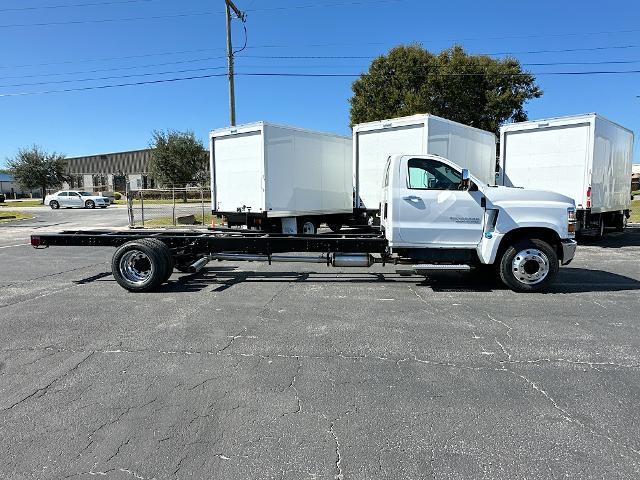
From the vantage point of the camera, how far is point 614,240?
14.3m

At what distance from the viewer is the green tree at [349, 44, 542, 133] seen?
2856cm

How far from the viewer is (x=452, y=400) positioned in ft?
11.6

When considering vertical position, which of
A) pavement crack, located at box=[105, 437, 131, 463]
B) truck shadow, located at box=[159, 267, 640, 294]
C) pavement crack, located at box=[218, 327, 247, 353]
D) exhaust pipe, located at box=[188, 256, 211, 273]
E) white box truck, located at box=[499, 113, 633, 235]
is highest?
white box truck, located at box=[499, 113, 633, 235]

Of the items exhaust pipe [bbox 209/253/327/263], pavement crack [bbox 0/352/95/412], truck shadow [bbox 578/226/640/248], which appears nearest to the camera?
pavement crack [bbox 0/352/95/412]

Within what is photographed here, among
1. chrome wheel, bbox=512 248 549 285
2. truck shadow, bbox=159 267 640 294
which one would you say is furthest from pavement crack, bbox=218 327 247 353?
chrome wheel, bbox=512 248 549 285

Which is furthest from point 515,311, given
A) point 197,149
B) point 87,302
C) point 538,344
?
point 197,149

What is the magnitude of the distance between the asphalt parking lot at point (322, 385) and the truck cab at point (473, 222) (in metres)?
0.56

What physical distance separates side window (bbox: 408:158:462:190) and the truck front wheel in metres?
1.43

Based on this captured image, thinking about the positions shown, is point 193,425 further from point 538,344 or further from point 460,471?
point 538,344

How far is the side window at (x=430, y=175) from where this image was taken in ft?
23.5

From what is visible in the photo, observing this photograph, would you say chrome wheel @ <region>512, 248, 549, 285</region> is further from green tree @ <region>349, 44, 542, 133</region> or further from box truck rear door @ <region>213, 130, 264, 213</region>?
green tree @ <region>349, 44, 542, 133</region>

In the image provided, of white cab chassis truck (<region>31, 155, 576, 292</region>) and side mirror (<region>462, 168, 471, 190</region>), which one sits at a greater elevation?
side mirror (<region>462, 168, 471, 190</region>)

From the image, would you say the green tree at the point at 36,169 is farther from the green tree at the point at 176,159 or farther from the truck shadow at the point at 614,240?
the truck shadow at the point at 614,240

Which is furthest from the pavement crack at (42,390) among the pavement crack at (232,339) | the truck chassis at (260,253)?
the truck chassis at (260,253)
